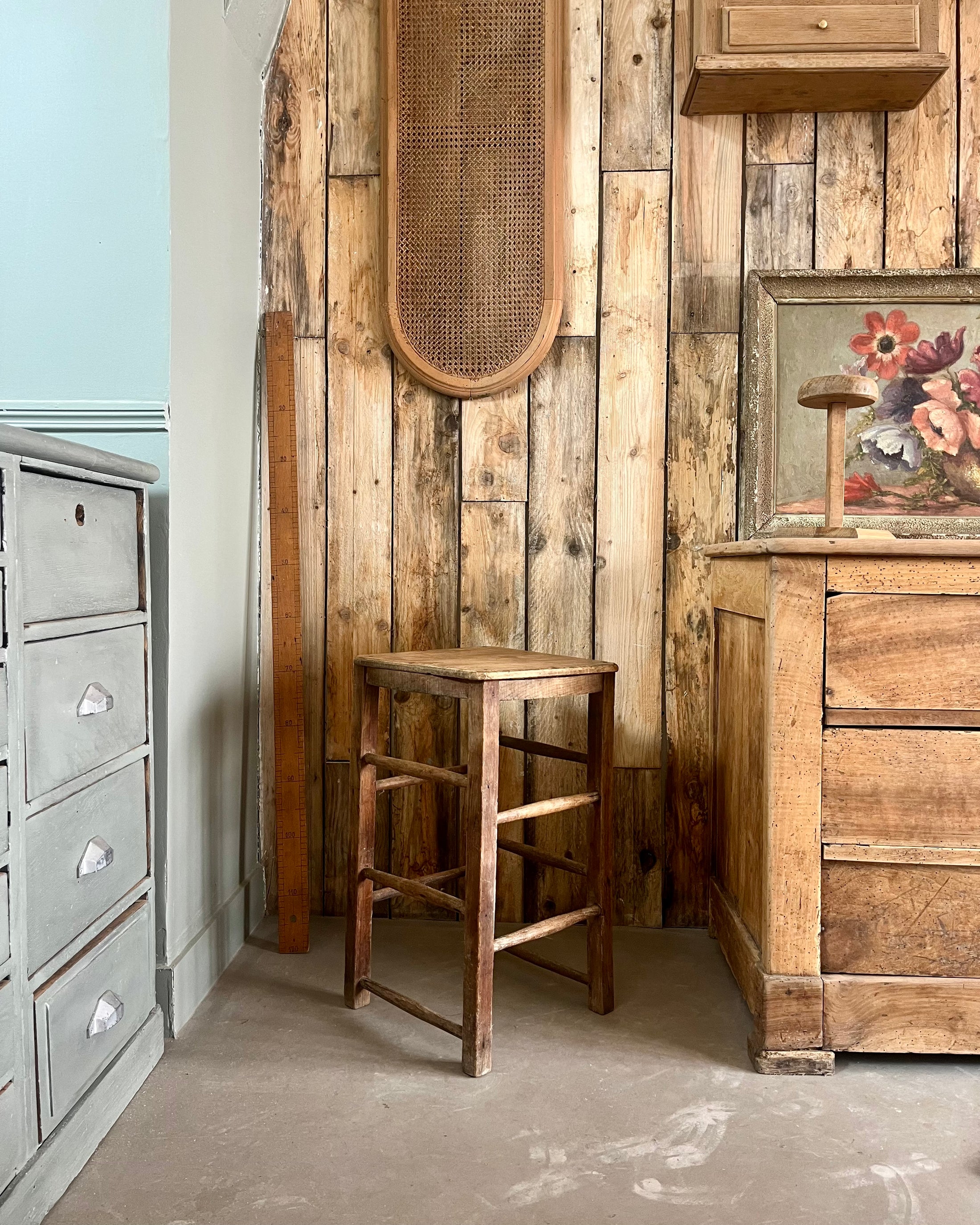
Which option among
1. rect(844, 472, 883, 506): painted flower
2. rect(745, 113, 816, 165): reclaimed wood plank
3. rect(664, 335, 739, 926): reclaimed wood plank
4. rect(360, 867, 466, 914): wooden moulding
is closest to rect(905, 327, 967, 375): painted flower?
rect(844, 472, 883, 506): painted flower

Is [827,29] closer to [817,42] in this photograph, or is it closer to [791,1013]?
[817,42]

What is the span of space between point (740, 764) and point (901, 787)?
1.07 ft

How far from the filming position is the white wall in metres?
1.72

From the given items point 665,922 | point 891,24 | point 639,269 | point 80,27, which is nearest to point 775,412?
point 639,269

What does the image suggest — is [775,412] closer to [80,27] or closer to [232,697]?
[232,697]

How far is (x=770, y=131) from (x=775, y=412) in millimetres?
620

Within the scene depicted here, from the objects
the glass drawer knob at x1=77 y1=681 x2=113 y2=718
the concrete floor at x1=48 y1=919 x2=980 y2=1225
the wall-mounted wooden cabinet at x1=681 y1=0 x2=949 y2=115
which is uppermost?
the wall-mounted wooden cabinet at x1=681 y1=0 x2=949 y2=115

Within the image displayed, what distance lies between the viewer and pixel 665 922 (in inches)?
88.0

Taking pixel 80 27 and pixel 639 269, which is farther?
pixel 639 269

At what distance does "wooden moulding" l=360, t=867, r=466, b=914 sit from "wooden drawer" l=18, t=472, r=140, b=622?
0.65 m

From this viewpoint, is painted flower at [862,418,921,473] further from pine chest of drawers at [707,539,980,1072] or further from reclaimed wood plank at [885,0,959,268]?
pine chest of drawers at [707,539,980,1072]

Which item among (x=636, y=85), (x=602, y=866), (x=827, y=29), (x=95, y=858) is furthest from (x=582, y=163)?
(x=95, y=858)

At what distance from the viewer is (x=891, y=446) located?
212 centimetres

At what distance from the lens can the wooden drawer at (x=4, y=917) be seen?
1141 mm
